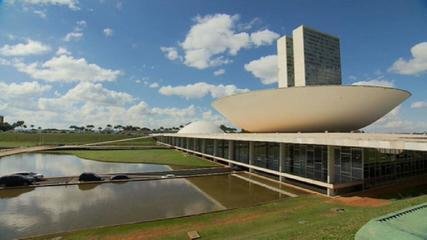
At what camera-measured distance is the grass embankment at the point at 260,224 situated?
10673 mm

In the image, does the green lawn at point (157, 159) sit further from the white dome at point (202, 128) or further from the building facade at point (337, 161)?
the white dome at point (202, 128)

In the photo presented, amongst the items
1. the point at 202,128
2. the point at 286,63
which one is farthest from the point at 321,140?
the point at 202,128

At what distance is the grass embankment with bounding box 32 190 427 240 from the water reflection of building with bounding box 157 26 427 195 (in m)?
3.76

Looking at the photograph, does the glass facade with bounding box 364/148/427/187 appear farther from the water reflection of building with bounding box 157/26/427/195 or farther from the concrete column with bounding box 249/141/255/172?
the concrete column with bounding box 249/141/255/172

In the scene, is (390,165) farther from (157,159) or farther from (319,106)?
(157,159)

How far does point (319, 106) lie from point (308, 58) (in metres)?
22.1

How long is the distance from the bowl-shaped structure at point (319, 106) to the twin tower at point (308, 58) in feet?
57.6

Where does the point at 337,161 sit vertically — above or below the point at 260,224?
above

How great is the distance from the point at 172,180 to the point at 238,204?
375 inches

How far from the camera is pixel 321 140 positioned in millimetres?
18594

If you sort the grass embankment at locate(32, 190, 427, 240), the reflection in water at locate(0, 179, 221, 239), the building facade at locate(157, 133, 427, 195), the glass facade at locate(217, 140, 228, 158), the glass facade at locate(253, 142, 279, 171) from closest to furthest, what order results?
the grass embankment at locate(32, 190, 427, 240) < the reflection in water at locate(0, 179, 221, 239) < the building facade at locate(157, 133, 427, 195) < the glass facade at locate(253, 142, 279, 171) < the glass facade at locate(217, 140, 228, 158)

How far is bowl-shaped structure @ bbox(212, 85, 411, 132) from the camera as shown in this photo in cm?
2786

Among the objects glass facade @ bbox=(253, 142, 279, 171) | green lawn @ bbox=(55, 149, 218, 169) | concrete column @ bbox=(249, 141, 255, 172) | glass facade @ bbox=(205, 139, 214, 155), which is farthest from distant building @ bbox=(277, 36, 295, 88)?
concrete column @ bbox=(249, 141, 255, 172)

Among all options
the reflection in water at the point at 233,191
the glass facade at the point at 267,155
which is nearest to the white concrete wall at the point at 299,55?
the glass facade at the point at 267,155
